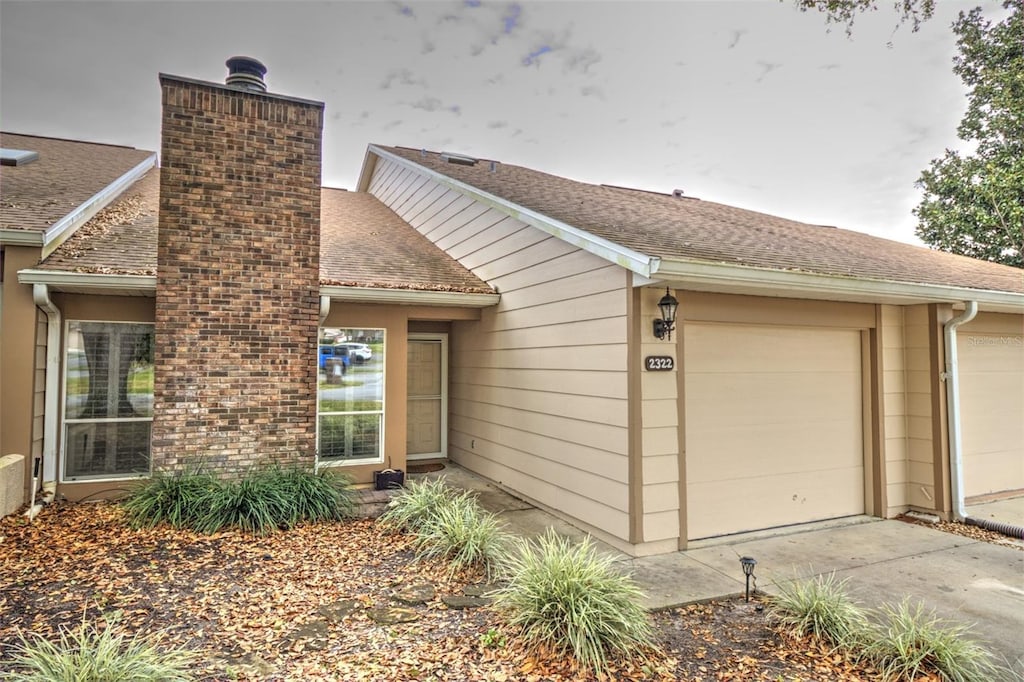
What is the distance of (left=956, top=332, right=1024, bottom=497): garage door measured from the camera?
6695 mm

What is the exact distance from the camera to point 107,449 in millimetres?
6047

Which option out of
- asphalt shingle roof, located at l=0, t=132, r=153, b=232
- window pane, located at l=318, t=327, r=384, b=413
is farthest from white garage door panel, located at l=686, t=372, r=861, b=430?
asphalt shingle roof, located at l=0, t=132, r=153, b=232

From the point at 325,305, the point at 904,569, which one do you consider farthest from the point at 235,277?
the point at 904,569

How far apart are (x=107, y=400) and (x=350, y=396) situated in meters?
2.69

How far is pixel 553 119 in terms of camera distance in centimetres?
1234

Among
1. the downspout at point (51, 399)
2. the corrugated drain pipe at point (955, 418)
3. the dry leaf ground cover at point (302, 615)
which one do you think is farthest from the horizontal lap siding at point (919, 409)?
the downspout at point (51, 399)

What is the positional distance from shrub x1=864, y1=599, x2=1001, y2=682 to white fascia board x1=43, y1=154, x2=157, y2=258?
7.92 meters

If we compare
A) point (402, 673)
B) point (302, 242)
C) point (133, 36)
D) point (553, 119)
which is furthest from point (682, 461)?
point (553, 119)

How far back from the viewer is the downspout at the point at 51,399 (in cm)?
570

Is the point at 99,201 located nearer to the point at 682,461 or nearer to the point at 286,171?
the point at 286,171

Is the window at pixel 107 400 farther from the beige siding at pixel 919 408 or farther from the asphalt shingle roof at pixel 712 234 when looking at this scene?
the beige siding at pixel 919 408

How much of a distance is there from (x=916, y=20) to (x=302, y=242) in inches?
281

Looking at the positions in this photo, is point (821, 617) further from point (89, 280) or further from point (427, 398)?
point (89, 280)

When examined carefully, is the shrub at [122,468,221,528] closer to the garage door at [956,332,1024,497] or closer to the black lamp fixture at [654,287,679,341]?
the black lamp fixture at [654,287,679,341]
